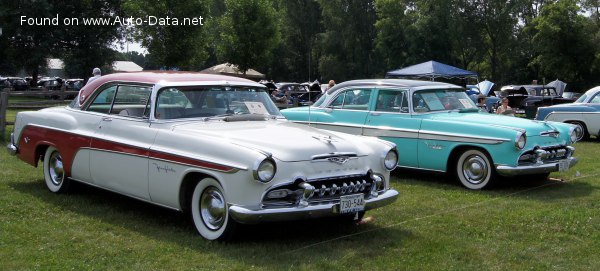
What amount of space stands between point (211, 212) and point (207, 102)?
1405mm

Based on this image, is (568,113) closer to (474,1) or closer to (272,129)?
(272,129)

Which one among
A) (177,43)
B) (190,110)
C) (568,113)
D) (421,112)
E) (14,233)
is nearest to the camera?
(14,233)

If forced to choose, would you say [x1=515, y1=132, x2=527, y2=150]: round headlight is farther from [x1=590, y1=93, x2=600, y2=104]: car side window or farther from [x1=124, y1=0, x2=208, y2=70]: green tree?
[x1=124, y1=0, x2=208, y2=70]: green tree

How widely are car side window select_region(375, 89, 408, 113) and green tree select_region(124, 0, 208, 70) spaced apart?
590 inches

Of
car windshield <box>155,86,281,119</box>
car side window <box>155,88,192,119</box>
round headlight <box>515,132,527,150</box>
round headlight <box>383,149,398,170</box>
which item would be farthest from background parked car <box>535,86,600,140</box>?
car side window <box>155,88,192,119</box>

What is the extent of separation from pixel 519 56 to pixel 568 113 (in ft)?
119

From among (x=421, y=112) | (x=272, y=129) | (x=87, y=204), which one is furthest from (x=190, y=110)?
(x=421, y=112)

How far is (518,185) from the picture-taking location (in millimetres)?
9180

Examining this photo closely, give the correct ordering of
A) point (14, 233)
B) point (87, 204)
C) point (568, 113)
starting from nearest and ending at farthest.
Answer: point (14, 233) < point (87, 204) < point (568, 113)

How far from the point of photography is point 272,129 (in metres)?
6.29

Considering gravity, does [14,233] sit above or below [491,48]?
below

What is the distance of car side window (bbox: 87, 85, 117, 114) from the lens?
23.7 feet

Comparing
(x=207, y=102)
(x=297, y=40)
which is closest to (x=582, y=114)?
(x=207, y=102)

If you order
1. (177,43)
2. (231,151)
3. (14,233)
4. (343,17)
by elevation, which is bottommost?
(14,233)
